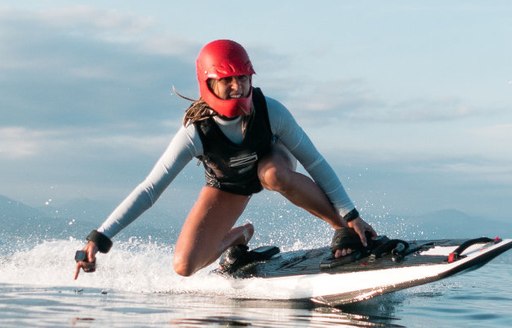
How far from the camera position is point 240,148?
809 cm

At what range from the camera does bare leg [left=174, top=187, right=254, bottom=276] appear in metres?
8.50

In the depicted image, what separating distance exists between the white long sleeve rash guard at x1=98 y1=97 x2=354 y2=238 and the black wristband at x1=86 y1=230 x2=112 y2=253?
0.20ft

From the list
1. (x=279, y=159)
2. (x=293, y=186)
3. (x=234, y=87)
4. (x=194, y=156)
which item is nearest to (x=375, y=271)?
(x=293, y=186)

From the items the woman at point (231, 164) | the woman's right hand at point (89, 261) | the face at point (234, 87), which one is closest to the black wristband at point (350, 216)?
the woman at point (231, 164)

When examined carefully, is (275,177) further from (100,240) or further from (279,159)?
(100,240)

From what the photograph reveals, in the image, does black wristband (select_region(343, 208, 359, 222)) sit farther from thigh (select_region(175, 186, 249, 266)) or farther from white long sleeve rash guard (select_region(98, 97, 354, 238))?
thigh (select_region(175, 186, 249, 266))

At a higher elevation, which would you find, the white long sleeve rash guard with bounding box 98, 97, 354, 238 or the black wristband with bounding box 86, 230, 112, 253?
the white long sleeve rash guard with bounding box 98, 97, 354, 238

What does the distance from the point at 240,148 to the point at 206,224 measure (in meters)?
0.89

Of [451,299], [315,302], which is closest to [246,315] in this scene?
[315,302]

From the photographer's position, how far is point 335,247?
8219 millimetres

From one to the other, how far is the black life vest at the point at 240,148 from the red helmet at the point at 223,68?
0.67 ft

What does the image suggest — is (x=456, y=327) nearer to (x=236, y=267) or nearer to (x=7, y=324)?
(x=236, y=267)

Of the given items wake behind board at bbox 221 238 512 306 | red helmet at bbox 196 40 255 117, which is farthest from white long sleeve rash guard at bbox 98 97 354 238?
wake behind board at bbox 221 238 512 306

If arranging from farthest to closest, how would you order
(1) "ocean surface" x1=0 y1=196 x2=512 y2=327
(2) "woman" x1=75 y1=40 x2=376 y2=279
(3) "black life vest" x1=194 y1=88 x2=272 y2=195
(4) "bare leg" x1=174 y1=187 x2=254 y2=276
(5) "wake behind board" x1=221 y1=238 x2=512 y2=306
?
(4) "bare leg" x1=174 y1=187 x2=254 y2=276
(3) "black life vest" x1=194 y1=88 x2=272 y2=195
(2) "woman" x1=75 y1=40 x2=376 y2=279
(5) "wake behind board" x1=221 y1=238 x2=512 y2=306
(1) "ocean surface" x1=0 y1=196 x2=512 y2=327
